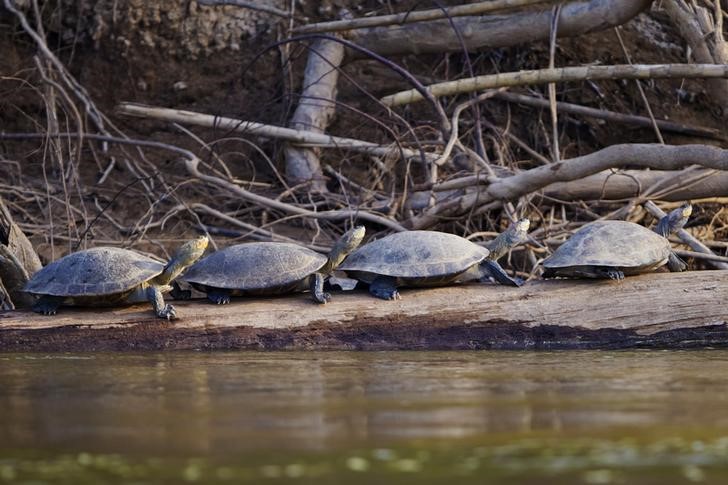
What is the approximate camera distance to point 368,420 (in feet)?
11.1

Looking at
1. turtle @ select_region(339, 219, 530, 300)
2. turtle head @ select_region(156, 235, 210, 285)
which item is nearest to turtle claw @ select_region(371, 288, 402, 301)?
turtle @ select_region(339, 219, 530, 300)

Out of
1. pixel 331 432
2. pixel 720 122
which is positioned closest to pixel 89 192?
pixel 720 122

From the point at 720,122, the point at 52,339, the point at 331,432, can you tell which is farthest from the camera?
the point at 720,122

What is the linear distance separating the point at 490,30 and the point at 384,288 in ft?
14.2

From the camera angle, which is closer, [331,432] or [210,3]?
[331,432]

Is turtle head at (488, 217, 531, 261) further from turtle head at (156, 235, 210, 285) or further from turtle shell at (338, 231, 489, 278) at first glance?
turtle head at (156, 235, 210, 285)

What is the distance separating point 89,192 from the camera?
959 cm

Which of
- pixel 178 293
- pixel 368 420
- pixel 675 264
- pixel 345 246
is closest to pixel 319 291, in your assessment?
pixel 345 246

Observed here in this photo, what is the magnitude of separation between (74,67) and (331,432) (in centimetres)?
874

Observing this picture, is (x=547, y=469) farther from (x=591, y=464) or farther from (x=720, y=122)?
(x=720, y=122)

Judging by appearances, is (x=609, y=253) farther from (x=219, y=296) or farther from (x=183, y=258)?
(x=183, y=258)

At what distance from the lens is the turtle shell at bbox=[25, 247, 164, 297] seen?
18.8 feet

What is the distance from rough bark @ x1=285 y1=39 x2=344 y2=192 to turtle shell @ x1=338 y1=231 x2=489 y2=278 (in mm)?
3034

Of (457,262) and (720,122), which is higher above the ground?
(720,122)
